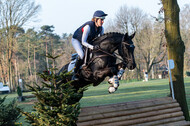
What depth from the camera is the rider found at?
6199 mm

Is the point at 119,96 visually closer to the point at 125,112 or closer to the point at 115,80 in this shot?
the point at 115,80

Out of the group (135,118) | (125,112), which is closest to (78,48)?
(125,112)

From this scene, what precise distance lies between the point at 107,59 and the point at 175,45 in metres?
2.13

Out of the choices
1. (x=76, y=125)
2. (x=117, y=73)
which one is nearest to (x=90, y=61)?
(x=117, y=73)

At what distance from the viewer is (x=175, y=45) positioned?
6902 millimetres

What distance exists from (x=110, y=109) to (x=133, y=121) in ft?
1.91

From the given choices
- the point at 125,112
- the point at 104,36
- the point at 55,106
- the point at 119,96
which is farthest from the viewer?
the point at 119,96

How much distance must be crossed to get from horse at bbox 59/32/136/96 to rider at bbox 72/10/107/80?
6.6 inches

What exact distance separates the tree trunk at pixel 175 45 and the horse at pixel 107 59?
4.71ft

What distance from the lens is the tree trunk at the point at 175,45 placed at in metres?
6.90

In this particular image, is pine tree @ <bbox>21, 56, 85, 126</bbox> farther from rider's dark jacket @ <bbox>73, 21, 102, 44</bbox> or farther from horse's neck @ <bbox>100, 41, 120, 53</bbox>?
rider's dark jacket @ <bbox>73, 21, 102, 44</bbox>

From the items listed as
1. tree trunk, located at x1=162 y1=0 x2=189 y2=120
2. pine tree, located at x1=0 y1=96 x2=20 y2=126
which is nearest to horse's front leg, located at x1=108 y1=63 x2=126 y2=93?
tree trunk, located at x1=162 y1=0 x2=189 y2=120

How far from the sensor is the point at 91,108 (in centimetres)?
459

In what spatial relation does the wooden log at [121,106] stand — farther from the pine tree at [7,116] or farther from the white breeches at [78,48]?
the pine tree at [7,116]
